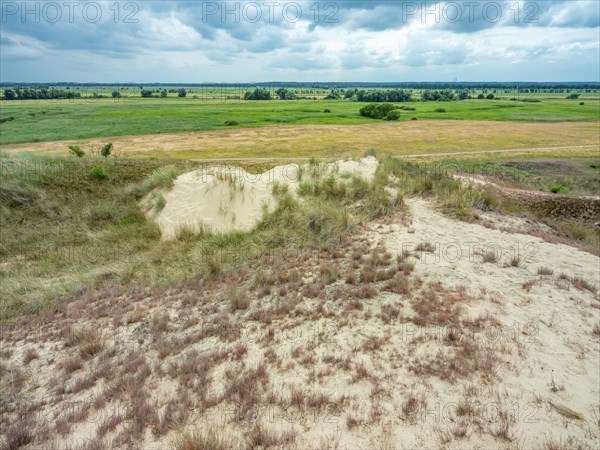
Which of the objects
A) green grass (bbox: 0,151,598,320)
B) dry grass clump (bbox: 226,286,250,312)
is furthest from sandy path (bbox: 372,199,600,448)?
dry grass clump (bbox: 226,286,250,312)

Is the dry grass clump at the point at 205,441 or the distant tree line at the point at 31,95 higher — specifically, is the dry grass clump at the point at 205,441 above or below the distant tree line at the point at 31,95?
below

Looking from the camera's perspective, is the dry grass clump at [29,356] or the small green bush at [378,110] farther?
the small green bush at [378,110]

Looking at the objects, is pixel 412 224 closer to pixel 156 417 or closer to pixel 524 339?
pixel 524 339

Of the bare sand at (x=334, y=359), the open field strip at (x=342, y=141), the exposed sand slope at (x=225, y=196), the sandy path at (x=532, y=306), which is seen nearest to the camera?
the bare sand at (x=334, y=359)

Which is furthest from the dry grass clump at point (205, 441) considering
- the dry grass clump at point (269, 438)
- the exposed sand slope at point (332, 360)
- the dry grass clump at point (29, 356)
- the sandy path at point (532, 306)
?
the dry grass clump at point (29, 356)

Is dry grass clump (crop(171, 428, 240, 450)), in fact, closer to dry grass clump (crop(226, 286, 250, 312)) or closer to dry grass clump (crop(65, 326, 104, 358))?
dry grass clump (crop(65, 326, 104, 358))

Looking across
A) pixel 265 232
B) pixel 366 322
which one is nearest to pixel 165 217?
pixel 265 232

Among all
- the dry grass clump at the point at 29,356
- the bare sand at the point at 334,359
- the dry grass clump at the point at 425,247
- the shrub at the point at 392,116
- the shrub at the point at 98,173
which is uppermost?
the shrub at the point at 392,116

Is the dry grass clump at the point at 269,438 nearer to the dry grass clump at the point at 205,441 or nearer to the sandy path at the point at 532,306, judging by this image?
the dry grass clump at the point at 205,441
